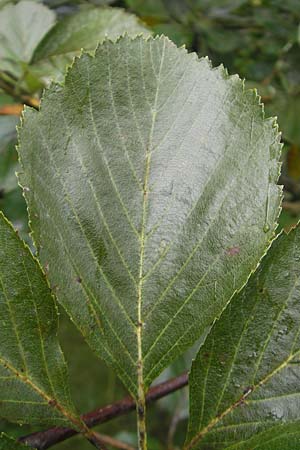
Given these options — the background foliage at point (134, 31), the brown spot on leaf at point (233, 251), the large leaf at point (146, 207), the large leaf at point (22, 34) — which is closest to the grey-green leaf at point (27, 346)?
the large leaf at point (146, 207)

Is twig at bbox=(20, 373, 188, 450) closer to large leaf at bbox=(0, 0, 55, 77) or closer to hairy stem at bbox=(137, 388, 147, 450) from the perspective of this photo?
hairy stem at bbox=(137, 388, 147, 450)

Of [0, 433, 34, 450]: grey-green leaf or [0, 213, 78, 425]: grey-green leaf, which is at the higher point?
[0, 213, 78, 425]: grey-green leaf

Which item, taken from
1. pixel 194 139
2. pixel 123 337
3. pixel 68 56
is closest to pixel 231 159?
pixel 194 139

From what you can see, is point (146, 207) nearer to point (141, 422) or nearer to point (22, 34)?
point (141, 422)

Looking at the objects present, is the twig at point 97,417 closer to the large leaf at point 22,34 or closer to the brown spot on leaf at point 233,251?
the brown spot on leaf at point 233,251

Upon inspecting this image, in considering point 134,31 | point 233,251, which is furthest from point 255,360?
point 134,31

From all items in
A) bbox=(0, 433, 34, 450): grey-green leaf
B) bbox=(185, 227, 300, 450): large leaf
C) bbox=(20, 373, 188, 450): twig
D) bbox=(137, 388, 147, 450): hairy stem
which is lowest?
bbox=(20, 373, 188, 450): twig

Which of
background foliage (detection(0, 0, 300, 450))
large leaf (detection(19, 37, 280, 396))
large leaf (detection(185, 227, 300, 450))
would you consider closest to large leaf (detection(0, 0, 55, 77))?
background foliage (detection(0, 0, 300, 450))
